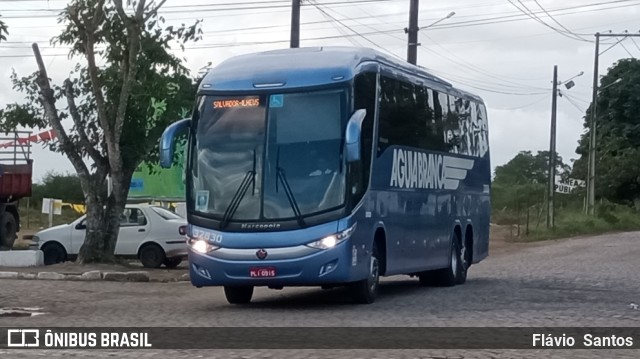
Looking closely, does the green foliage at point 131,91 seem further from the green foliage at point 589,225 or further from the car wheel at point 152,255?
the green foliage at point 589,225

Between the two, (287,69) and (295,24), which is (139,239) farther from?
(287,69)

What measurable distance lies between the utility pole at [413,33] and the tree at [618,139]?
41.9 metres

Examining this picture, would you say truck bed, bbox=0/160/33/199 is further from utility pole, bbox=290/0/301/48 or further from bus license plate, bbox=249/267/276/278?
bus license plate, bbox=249/267/276/278

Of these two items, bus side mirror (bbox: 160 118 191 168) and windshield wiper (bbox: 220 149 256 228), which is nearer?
windshield wiper (bbox: 220 149 256 228)

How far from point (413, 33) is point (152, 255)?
10163 mm

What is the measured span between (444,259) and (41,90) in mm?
10103

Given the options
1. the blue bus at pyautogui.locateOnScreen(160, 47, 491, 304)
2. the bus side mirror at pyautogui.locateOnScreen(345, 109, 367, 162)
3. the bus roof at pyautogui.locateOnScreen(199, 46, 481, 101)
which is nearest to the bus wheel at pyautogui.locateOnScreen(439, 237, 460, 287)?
the blue bus at pyautogui.locateOnScreen(160, 47, 491, 304)

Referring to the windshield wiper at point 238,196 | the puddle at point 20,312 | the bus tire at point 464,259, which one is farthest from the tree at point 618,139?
the puddle at point 20,312

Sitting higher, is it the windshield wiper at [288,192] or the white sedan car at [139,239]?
the windshield wiper at [288,192]

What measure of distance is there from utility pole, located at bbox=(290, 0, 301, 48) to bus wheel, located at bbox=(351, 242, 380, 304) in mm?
11872

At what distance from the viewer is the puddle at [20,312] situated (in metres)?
16.6

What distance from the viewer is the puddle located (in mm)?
16594

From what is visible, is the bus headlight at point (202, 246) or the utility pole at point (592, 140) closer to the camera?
the bus headlight at point (202, 246)

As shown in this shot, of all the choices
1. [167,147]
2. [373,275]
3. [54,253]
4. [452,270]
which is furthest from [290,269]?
[54,253]
